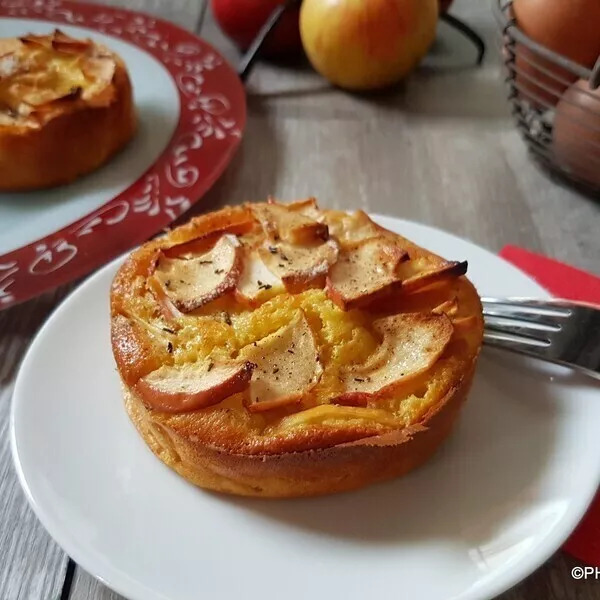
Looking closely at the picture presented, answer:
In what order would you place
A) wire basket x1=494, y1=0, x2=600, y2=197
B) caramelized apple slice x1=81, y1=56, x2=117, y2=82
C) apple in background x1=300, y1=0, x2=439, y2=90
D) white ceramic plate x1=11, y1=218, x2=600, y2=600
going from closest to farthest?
white ceramic plate x1=11, y1=218, x2=600, y2=600
wire basket x1=494, y1=0, x2=600, y2=197
caramelized apple slice x1=81, y1=56, x2=117, y2=82
apple in background x1=300, y1=0, x2=439, y2=90

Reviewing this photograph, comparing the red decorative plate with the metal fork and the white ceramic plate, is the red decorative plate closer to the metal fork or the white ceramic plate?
the white ceramic plate

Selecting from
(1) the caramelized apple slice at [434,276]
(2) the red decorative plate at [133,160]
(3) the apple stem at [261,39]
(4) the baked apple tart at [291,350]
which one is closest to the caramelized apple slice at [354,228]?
(4) the baked apple tart at [291,350]

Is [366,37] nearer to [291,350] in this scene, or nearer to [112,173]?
[112,173]

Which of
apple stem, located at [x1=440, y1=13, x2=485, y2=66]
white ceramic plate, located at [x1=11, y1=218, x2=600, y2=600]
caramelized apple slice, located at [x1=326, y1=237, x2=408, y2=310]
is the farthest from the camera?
apple stem, located at [x1=440, y1=13, x2=485, y2=66]

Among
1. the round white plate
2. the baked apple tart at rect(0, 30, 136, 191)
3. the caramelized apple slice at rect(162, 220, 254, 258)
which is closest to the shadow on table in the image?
the caramelized apple slice at rect(162, 220, 254, 258)

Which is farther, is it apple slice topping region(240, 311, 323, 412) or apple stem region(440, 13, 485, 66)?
apple stem region(440, 13, 485, 66)

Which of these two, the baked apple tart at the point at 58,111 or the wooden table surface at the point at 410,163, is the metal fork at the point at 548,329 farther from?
the baked apple tart at the point at 58,111
